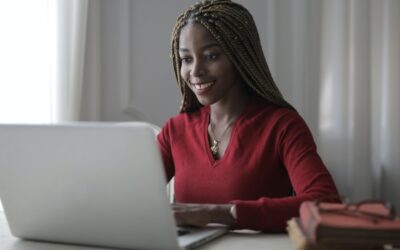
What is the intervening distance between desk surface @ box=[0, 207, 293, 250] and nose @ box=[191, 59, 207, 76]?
520 mm

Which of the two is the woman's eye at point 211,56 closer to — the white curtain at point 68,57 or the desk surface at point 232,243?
the desk surface at point 232,243

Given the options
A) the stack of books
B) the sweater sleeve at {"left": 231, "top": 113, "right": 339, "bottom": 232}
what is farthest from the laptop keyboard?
the stack of books

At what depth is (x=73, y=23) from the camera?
2459 millimetres

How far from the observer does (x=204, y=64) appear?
171 centimetres

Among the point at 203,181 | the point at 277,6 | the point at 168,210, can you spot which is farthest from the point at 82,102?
the point at 168,210

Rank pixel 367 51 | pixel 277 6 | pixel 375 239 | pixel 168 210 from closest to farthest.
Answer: pixel 375 239 < pixel 168 210 < pixel 367 51 < pixel 277 6

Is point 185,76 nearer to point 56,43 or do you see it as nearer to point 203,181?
point 203,181

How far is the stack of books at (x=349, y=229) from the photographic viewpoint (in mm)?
943

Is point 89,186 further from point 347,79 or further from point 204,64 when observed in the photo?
point 347,79

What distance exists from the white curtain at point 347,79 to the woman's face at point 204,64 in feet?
2.63

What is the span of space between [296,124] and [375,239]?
0.75 m

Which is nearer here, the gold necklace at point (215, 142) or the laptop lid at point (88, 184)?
the laptop lid at point (88, 184)

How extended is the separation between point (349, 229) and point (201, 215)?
0.42 m

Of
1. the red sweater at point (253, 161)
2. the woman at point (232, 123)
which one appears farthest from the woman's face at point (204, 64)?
the red sweater at point (253, 161)
